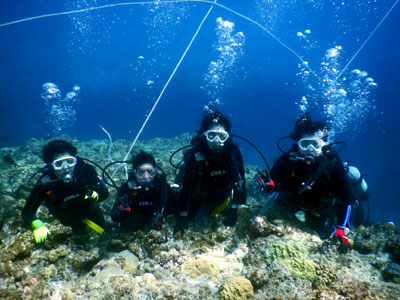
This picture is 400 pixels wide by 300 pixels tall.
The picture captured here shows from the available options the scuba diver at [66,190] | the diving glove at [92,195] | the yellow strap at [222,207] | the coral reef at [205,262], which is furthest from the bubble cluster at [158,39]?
the coral reef at [205,262]

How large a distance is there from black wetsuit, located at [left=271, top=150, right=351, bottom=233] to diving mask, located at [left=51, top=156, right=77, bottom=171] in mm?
3934

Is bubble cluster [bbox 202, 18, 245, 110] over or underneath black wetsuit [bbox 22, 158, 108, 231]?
over

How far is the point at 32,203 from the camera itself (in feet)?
11.4

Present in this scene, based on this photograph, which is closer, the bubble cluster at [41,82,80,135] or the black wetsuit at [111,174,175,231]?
the black wetsuit at [111,174,175,231]

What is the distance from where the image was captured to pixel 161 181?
403cm

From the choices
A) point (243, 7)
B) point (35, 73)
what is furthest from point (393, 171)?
point (35, 73)

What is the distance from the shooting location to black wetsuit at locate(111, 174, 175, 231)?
152 inches

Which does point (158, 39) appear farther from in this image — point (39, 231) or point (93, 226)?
point (39, 231)

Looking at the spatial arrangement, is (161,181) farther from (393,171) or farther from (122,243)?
(393,171)

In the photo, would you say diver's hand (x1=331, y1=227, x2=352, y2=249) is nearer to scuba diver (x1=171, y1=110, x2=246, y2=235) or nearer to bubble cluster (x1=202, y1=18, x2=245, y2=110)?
scuba diver (x1=171, y1=110, x2=246, y2=235)

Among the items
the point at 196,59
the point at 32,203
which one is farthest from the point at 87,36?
the point at 32,203

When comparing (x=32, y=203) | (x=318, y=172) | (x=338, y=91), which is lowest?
(x=32, y=203)

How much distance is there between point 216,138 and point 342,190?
8.40 feet

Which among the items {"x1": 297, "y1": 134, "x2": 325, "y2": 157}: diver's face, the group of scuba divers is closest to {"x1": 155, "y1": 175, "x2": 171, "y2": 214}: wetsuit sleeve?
the group of scuba divers
